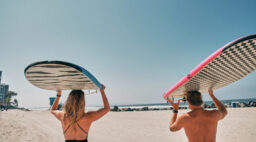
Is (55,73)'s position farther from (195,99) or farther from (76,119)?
(195,99)

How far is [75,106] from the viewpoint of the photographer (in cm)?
211

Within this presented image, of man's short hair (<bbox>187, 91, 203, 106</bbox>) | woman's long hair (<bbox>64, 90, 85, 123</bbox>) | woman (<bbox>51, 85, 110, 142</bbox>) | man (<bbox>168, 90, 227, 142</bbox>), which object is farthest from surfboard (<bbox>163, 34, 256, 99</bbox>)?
woman's long hair (<bbox>64, 90, 85, 123</bbox>)

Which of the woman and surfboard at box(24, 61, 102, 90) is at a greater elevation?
surfboard at box(24, 61, 102, 90)

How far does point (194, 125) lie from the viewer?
2.12m

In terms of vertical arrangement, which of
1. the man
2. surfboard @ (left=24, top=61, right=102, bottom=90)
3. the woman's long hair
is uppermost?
surfboard @ (left=24, top=61, right=102, bottom=90)

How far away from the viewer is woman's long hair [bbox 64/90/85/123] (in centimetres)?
208

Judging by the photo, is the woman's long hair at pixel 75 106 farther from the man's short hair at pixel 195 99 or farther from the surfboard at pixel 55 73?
the man's short hair at pixel 195 99

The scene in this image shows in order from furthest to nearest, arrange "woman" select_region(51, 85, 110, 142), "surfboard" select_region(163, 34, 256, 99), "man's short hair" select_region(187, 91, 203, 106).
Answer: "man's short hair" select_region(187, 91, 203, 106)
"woman" select_region(51, 85, 110, 142)
"surfboard" select_region(163, 34, 256, 99)

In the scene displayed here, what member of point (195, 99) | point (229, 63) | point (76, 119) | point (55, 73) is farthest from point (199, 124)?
point (55, 73)

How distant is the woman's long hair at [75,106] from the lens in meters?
2.08

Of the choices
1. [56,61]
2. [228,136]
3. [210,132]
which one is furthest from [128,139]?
[56,61]

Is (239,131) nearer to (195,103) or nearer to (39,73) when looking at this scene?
(195,103)

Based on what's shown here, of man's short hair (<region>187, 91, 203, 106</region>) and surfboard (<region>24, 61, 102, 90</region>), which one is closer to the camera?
surfboard (<region>24, 61, 102, 90</region>)

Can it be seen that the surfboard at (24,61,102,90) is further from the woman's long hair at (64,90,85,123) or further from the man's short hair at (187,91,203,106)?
the man's short hair at (187,91,203,106)
